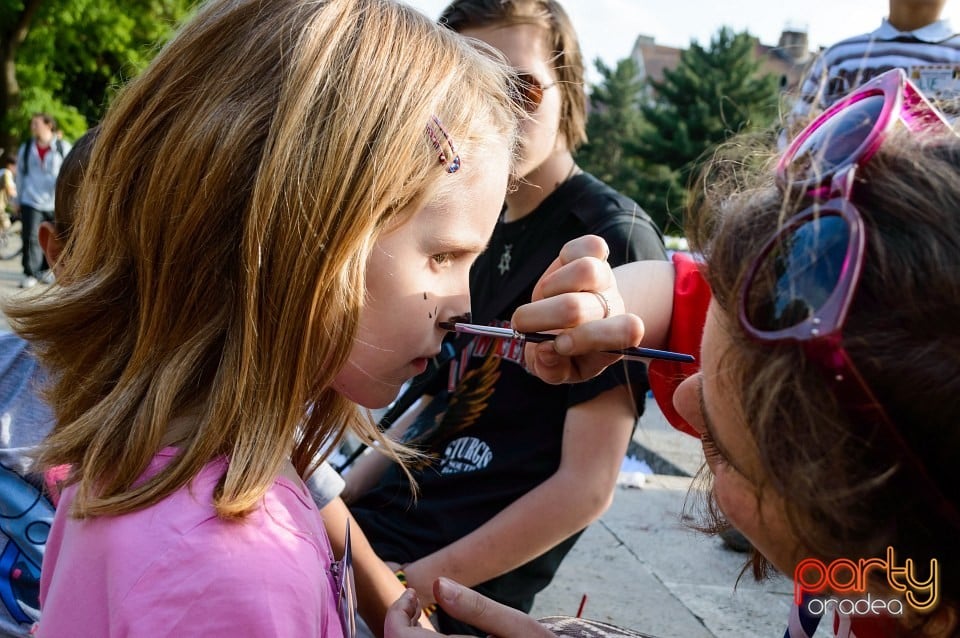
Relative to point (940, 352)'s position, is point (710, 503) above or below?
below

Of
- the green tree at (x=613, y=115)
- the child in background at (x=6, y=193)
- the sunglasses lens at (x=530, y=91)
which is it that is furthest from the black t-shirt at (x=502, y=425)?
the green tree at (x=613, y=115)

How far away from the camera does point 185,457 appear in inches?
41.2

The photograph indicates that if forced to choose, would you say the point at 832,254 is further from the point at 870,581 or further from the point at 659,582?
the point at 659,582

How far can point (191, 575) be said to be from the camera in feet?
3.06

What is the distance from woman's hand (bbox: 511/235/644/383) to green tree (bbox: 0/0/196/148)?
1956 centimetres

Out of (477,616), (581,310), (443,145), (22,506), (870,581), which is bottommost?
(22,506)

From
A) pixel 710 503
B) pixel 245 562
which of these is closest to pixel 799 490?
pixel 710 503

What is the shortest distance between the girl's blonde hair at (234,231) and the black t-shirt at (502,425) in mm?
772

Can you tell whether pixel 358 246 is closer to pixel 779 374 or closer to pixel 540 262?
pixel 779 374

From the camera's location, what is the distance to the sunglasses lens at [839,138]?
0.84 meters

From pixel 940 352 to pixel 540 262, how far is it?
4.39ft

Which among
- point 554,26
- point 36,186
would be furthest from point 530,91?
point 36,186

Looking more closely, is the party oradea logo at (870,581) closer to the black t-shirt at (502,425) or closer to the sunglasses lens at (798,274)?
the sunglasses lens at (798,274)

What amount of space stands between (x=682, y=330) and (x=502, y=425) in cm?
61
